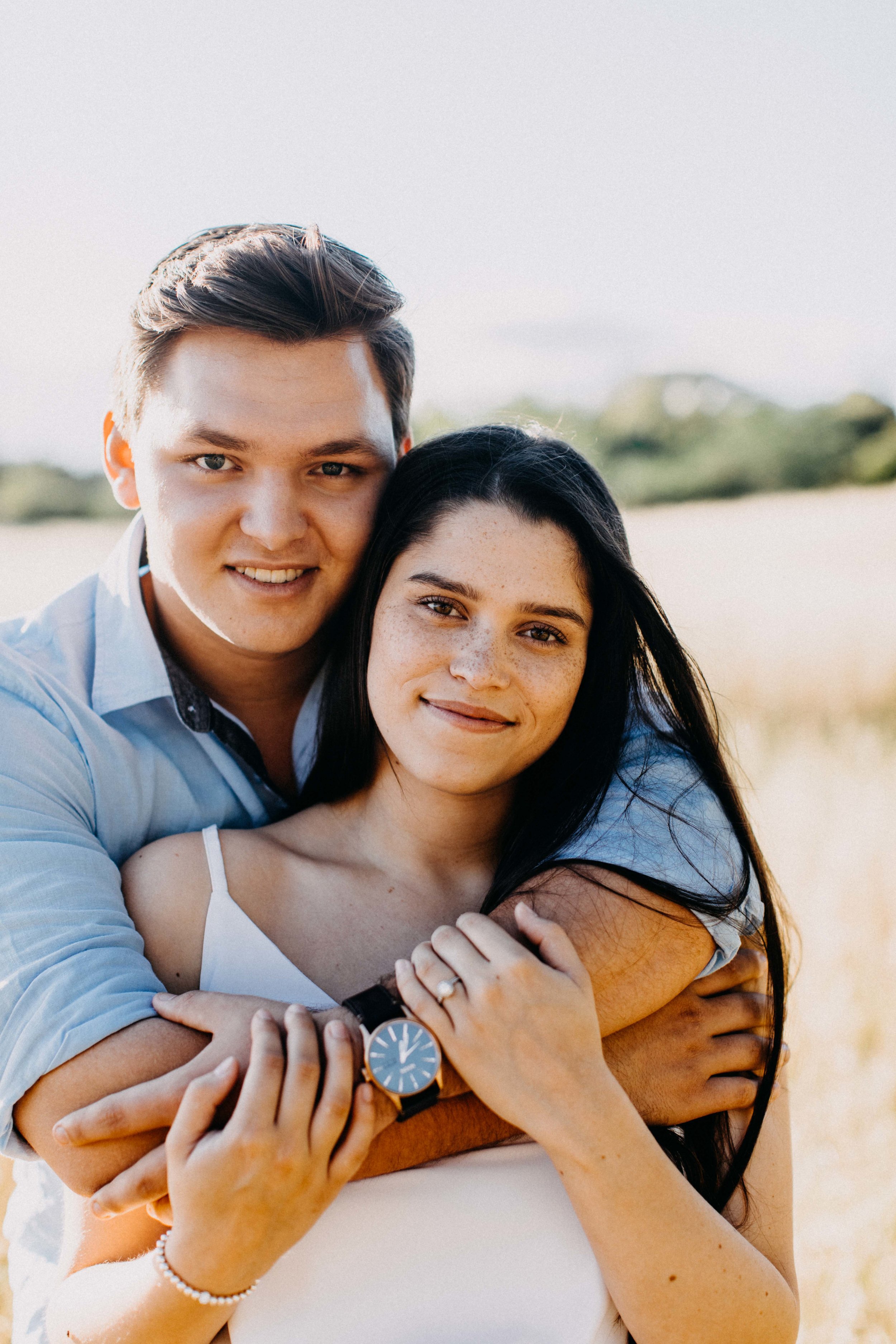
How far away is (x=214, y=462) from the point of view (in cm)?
300

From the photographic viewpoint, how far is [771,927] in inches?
111

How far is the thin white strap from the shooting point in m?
2.59

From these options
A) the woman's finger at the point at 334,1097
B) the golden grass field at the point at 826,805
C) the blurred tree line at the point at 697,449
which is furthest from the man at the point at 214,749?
the blurred tree line at the point at 697,449

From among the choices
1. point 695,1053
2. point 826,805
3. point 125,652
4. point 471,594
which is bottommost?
point 826,805

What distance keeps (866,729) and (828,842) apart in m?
2.46

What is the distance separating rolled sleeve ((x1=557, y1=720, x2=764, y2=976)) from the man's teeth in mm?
1036

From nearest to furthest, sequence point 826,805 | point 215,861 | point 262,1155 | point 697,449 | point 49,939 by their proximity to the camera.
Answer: point 262,1155
point 49,939
point 215,861
point 826,805
point 697,449

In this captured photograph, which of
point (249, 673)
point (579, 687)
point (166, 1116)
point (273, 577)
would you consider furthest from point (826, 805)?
point (166, 1116)

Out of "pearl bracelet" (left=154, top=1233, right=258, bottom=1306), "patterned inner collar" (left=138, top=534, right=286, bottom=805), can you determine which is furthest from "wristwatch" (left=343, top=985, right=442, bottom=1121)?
"patterned inner collar" (left=138, top=534, right=286, bottom=805)

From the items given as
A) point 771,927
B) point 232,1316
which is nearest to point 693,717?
point 771,927

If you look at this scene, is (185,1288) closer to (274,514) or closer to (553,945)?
(553,945)

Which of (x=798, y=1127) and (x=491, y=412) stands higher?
(x=491, y=412)

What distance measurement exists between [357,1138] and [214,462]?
178 cm

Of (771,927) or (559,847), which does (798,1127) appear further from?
(559,847)
